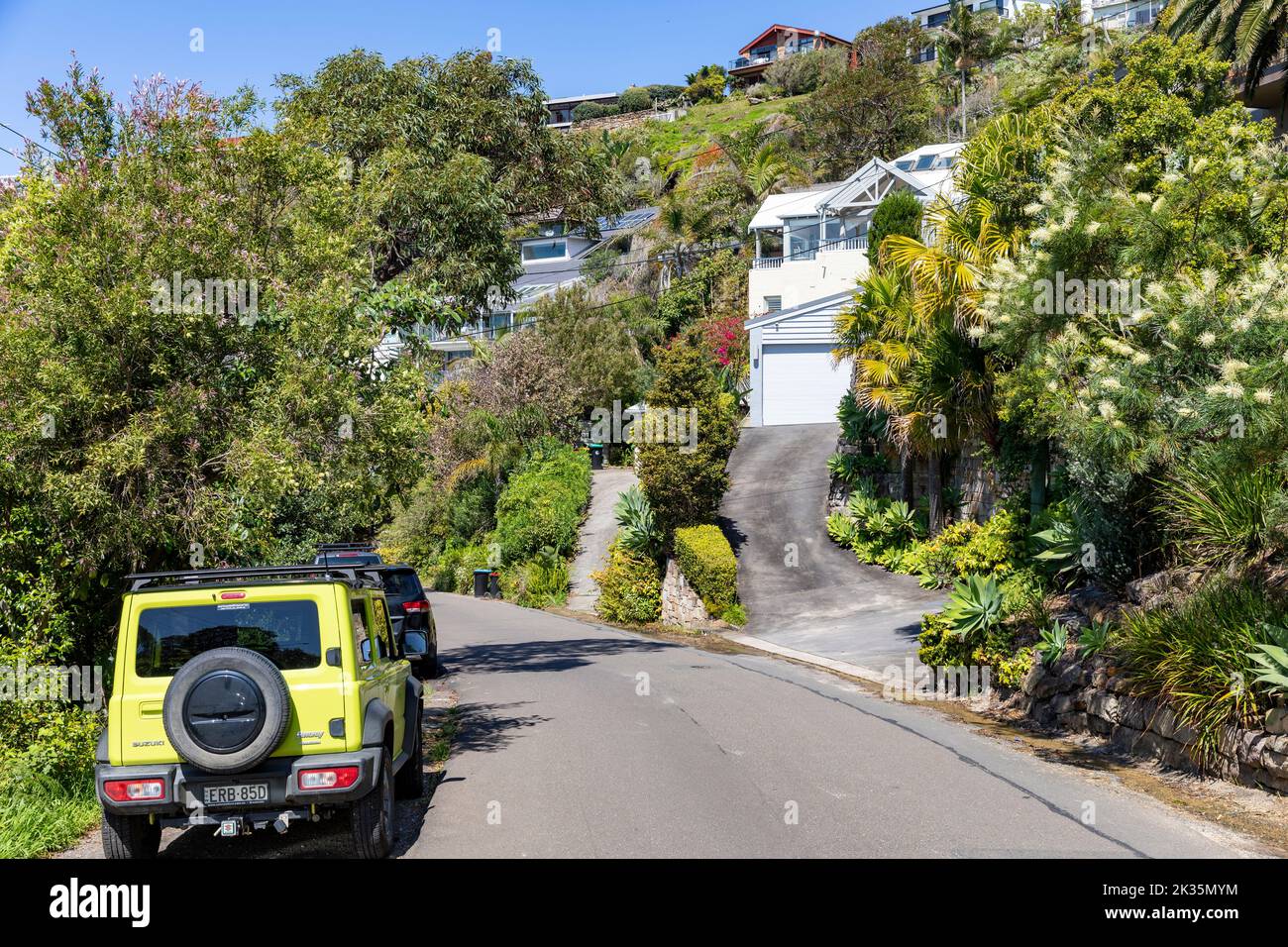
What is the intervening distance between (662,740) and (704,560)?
43.3 feet

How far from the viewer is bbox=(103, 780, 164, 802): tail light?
22.4 ft

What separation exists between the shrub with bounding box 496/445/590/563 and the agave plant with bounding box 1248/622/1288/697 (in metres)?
24.8

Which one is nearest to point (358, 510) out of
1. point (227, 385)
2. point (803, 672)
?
point (227, 385)

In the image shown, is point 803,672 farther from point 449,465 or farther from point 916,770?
point 449,465

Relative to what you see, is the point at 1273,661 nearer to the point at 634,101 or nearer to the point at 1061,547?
the point at 1061,547

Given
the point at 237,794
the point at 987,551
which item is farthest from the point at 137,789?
the point at 987,551

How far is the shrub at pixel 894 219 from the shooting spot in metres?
32.7

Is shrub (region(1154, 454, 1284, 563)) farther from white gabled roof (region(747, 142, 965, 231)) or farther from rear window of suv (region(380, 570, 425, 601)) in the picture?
white gabled roof (region(747, 142, 965, 231))

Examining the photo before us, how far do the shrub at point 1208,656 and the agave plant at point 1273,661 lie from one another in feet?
0.37

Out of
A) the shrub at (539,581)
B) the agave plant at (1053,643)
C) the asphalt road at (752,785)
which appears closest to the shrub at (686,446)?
the shrub at (539,581)

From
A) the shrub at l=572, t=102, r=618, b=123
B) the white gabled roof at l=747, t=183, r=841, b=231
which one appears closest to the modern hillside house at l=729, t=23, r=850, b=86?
the shrub at l=572, t=102, r=618, b=123

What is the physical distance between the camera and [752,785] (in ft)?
32.6

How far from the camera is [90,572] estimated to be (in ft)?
32.2

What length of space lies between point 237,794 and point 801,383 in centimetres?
3595
